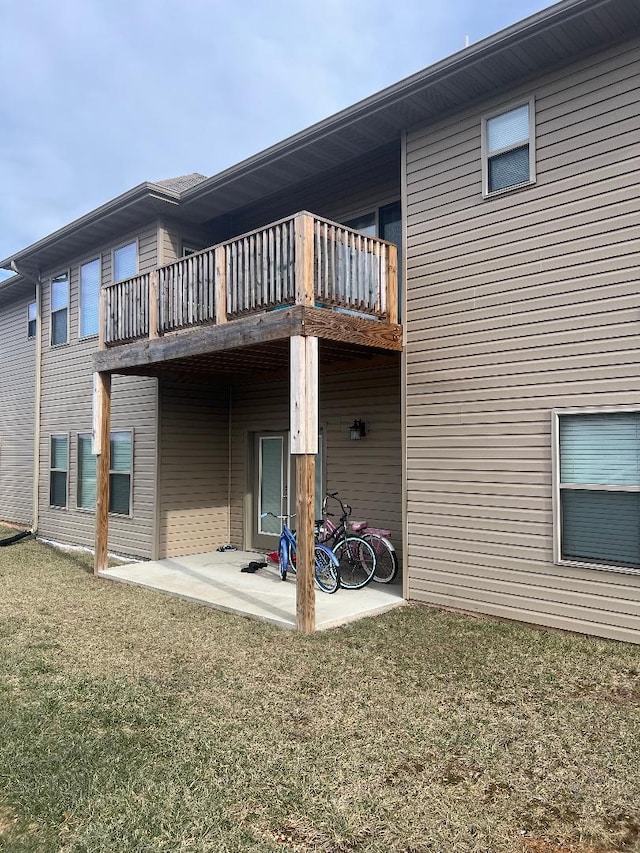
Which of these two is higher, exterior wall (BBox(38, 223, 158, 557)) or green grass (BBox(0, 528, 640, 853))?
exterior wall (BBox(38, 223, 158, 557))

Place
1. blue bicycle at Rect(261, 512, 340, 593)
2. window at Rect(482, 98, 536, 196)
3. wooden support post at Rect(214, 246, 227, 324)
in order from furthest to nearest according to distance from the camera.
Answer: blue bicycle at Rect(261, 512, 340, 593)
wooden support post at Rect(214, 246, 227, 324)
window at Rect(482, 98, 536, 196)

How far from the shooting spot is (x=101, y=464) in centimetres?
898

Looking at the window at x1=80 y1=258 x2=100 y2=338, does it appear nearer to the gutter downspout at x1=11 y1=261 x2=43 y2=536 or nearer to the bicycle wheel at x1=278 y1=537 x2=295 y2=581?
the gutter downspout at x1=11 y1=261 x2=43 y2=536

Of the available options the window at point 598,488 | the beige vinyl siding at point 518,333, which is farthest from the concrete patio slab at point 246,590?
the window at point 598,488

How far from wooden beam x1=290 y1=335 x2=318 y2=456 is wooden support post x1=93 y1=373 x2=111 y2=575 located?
412 cm

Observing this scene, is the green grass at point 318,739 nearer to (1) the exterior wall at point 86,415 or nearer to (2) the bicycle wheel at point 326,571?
(2) the bicycle wheel at point 326,571

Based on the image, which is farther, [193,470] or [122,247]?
[122,247]

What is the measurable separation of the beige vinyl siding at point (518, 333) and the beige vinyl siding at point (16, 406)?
10.4m

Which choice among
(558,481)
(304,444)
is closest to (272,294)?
(304,444)

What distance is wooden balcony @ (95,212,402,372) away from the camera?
612cm

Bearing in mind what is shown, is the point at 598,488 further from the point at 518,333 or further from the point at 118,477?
the point at 118,477

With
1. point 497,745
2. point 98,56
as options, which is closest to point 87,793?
point 497,745

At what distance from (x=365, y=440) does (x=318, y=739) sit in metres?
5.06

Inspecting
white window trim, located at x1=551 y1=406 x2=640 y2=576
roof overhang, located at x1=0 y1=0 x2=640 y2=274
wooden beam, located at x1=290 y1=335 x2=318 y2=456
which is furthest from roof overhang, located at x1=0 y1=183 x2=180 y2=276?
white window trim, located at x1=551 y1=406 x2=640 y2=576
